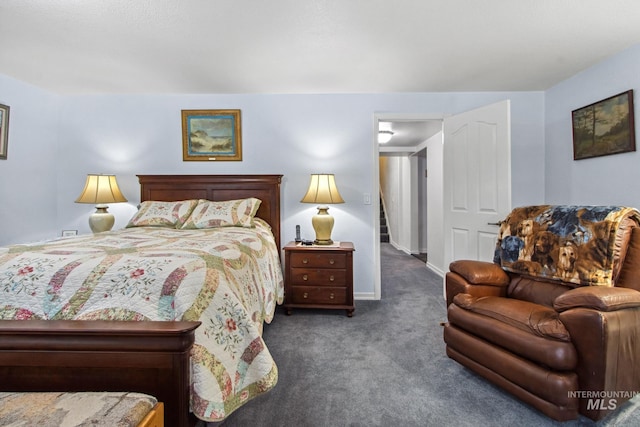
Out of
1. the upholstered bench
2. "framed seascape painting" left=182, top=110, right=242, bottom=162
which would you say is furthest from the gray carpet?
"framed seascape painting" left=182, top=110, right=242, bottom=162

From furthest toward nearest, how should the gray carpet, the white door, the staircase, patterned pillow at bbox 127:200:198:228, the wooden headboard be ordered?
1. the staircase
2. the wooden headboard
3. patterned pillow at bbox 127:200:198:228
4. the white door
5. the gray carpet

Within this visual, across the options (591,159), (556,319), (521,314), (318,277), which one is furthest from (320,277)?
(591,159)

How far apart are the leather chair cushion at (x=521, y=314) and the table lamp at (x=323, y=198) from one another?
140cm

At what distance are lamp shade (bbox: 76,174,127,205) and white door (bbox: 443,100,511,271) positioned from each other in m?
3.55

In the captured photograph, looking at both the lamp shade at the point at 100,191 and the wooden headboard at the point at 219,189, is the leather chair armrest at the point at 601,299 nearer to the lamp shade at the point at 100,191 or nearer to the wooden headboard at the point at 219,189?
the wooden headboard at the point at 219,189

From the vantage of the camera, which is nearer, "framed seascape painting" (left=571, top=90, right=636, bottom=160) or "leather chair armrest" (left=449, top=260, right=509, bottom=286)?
"leather chair armrest" (left=449, top=260, right=509, bottom=286)

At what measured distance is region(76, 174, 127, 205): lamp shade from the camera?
2.97 meters

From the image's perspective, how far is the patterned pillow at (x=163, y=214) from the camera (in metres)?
2.77

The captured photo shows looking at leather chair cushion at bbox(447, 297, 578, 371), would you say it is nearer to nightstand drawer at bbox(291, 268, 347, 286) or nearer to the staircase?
nightstand drawer at bbox(291, 268, 347, 286)

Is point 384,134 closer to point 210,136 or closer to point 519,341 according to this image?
point 210,136

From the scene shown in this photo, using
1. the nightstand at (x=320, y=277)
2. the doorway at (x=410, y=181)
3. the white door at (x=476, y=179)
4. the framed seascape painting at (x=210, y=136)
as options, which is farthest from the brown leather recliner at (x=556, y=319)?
the doorway at (x=410, y=181)

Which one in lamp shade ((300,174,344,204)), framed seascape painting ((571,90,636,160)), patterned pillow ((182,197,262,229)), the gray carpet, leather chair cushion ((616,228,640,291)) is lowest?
the gray carpet

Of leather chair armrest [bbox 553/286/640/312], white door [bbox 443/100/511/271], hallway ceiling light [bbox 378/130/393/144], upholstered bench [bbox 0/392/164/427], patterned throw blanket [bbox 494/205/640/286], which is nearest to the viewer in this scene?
upholstered bench [bbox 0/392/164/427]

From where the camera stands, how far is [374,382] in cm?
177
